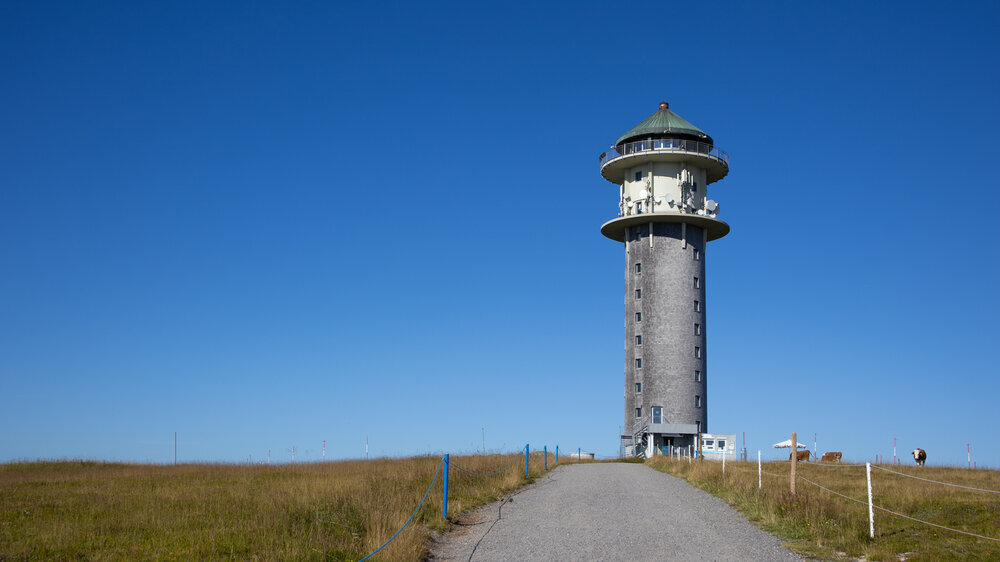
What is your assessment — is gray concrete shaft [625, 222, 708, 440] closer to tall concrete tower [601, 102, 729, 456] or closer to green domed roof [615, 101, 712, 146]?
tall concrete tower [601, 102, 729, 456]

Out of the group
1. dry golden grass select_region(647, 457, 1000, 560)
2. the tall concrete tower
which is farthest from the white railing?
dry golden grass select_region(647, 457, 1000, 560)

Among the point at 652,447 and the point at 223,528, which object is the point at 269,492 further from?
the point at 652,447

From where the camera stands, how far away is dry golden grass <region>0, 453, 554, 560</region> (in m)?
11.8

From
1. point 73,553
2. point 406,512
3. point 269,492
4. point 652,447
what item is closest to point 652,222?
point 652,447

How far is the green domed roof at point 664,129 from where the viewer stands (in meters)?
60.2

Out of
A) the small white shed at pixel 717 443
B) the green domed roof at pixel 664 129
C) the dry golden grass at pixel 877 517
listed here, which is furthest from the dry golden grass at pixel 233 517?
the green domed roof at pixel 664 129

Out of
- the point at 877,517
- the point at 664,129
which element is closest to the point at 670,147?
the point at 664,129

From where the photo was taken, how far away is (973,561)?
12.1m

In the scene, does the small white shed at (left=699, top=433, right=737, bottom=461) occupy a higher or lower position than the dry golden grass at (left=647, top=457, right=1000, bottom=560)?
lower

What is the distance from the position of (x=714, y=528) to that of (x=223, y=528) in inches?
334

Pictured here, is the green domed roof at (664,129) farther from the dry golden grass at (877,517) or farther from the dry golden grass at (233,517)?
the dry golden grass at (233,517)

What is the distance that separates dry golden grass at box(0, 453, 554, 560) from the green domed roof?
4100 cm

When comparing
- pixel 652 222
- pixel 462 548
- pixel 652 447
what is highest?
pixel 652 222

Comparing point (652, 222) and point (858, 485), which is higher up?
point (652, 222)
